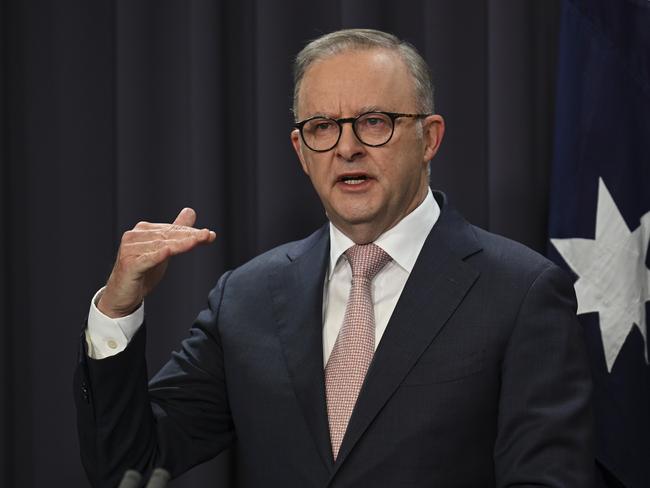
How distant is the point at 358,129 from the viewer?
1702 mm

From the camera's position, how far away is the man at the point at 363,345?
1.57m

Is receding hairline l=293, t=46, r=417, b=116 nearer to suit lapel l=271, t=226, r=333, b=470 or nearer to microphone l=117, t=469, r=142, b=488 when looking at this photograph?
suit lapel l=271, t=226, r=333, b=470

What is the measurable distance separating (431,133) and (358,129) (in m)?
0.18

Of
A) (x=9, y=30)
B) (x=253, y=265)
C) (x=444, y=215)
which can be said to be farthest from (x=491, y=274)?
(x=9, y=30)

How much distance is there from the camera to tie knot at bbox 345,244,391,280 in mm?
1737

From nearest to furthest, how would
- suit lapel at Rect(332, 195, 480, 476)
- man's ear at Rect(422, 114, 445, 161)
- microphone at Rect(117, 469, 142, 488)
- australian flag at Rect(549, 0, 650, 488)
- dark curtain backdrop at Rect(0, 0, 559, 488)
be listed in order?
microphone at Rect(117, 469, 142, 488) < suit lapel at Rect(332, 195, 480, 476) < man's ear at Rect(422, 114, 445, 161) < australian flag at Rect(549, 0, 650, 488) < dark curtain backdrop at Rect(0, 0, 559, 488)

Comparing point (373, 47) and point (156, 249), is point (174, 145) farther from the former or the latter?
point (156, 249)

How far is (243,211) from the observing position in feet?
7.92

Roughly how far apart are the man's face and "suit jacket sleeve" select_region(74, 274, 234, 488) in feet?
1.13

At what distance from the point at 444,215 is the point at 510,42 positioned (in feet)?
2.10

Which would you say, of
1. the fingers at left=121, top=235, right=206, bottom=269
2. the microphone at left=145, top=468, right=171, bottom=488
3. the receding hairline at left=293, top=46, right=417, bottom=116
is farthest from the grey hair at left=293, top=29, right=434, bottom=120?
the microphone at left=145, top=468, right=171, bottom=488

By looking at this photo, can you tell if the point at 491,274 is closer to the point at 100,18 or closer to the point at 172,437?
the point at 172,437

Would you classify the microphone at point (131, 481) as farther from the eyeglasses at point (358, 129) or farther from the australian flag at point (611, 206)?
the australian flag at point (611, 206)

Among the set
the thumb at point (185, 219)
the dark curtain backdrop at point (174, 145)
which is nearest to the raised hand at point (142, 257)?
the thumb at point (185, 219)
